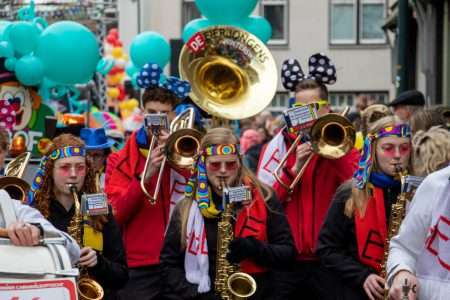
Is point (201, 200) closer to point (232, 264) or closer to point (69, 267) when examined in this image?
point (232, 264)

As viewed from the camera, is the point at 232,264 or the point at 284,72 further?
the point at 284,72

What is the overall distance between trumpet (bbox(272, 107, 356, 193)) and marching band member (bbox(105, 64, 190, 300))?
2.55 feet

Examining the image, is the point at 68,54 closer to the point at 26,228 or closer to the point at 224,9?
the point at 224,9

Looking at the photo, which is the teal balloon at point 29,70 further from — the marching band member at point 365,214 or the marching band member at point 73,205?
the marching band member at point 365,214

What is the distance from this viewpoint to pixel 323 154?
7.67 metres

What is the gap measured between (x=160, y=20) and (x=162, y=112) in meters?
28.4

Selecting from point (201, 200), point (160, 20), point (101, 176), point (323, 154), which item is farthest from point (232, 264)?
point (160, 20)

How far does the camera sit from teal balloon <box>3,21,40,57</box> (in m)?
12.2

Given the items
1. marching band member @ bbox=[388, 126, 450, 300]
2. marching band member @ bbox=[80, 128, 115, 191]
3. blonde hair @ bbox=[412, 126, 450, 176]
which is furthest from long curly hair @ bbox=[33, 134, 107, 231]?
marching band member @ bbox=[388, 126, 450, 300]

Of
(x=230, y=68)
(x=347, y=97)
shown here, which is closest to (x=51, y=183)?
(x=230, y=68)

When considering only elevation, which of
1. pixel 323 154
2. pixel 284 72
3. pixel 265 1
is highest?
pixel 265 1

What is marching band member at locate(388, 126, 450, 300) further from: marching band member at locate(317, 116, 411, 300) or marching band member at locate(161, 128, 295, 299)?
marching band member at locate(161, 128, 295, 299)

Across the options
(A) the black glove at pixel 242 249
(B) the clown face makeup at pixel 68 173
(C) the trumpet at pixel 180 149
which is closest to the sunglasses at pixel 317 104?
(C) the trumpet at pixel 180 149

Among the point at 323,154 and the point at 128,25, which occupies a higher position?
the point at 128,25
